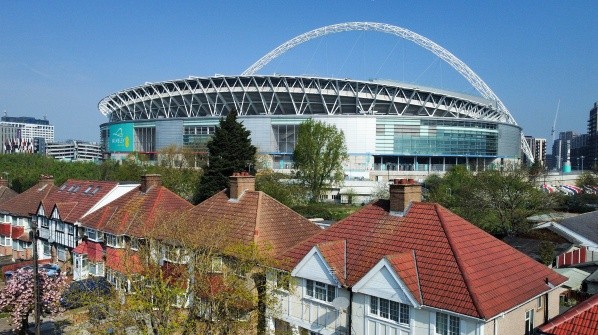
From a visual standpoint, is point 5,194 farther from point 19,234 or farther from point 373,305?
point 373,305

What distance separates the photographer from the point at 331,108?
408 feet

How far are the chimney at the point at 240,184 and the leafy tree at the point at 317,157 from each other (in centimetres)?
3789

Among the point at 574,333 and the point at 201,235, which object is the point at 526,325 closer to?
the point at 574,333

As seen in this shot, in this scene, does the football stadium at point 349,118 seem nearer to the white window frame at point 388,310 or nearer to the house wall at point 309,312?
the house wall at point 309,312

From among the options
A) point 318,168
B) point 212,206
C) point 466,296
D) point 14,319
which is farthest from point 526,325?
point 318,168

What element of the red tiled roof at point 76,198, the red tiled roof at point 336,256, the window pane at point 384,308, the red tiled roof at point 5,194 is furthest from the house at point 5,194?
the window pane at point 384,308

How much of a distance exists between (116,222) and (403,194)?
2053 cm

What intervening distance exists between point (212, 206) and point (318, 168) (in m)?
39.9

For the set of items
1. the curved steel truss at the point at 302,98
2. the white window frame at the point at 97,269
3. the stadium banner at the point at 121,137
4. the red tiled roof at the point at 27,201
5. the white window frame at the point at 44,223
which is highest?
the curved steel truss at the point at 302,98

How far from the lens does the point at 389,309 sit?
671 inches

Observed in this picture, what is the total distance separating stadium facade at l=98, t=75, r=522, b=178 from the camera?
113 meters

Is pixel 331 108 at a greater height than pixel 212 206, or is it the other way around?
pixel 331 108

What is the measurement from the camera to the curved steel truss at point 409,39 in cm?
13738

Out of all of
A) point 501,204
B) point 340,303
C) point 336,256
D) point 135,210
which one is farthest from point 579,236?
point 135,210
